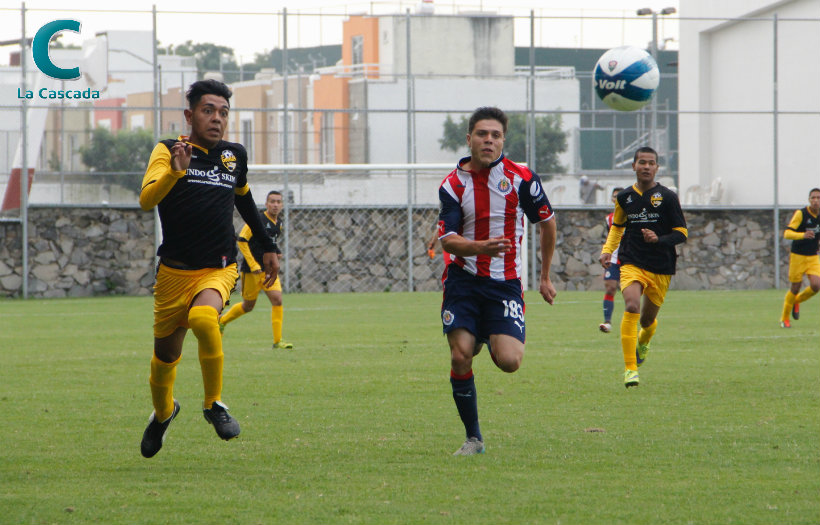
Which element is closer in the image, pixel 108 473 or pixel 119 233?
pixel 108 473

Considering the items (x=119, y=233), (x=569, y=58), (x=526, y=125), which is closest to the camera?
(x=119, y=233)

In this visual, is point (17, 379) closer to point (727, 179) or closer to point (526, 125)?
point (526, 125)

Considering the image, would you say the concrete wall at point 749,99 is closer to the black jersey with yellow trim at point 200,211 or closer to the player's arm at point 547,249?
the player's arm at point 547,249

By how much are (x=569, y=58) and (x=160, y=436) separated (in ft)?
81.0

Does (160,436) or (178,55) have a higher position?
(178,55)

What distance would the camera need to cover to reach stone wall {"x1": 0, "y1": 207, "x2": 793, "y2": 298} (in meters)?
25.1

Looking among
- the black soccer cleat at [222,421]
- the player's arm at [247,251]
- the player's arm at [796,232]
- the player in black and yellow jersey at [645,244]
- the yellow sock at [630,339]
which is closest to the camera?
the black soccer cleat at [222,421]

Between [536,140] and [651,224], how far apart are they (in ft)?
58.4

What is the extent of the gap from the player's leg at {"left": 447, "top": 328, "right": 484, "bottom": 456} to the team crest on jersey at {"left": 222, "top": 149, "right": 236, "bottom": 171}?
5.38 ft

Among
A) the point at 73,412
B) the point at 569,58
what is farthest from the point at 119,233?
the point at 73,412

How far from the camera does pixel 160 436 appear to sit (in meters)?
6.74

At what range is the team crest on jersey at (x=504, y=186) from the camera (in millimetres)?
6902

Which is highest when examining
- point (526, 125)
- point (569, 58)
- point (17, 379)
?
point (569, 58)

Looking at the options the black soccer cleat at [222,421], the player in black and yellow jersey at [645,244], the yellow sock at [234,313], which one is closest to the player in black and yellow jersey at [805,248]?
the player in black and yellow jersey at [645,244]
